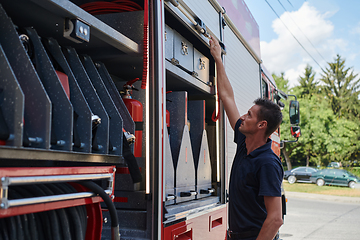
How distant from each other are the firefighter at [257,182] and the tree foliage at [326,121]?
2170cm

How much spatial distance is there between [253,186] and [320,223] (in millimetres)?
8361

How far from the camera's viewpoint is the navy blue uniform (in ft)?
7.80

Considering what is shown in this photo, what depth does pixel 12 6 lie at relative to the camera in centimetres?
A: 169

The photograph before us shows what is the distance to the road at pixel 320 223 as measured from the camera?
820 centimetres

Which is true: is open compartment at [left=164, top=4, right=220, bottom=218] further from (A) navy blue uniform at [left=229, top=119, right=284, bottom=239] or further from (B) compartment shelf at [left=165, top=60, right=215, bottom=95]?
(A) navy blue uniform at [left=229, top=119, right=284, bottom=239]

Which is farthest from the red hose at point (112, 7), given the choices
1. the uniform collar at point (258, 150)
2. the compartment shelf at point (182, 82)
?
the uniform collar at point (258, 150)

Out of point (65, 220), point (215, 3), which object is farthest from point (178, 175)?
point (215, 3)

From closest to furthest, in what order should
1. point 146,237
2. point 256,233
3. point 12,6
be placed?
point 12,6
point 146,237
point 256,233

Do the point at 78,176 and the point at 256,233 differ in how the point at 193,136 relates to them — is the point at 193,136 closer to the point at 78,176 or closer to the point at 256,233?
the point at 256,233

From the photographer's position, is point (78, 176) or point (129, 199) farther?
point (129, 199)

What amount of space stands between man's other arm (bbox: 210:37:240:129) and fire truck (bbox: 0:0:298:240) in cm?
12

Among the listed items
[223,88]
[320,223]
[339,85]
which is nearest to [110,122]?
[223,88]

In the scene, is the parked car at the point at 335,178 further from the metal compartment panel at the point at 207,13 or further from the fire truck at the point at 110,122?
the metal compartment panel at the point at 207,13

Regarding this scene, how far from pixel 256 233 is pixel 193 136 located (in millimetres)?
1136
